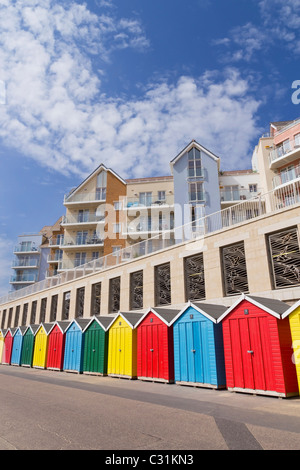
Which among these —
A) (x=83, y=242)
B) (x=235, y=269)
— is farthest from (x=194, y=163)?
(x=235, y=269)

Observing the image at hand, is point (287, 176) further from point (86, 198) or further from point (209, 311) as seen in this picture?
point (86, 198)

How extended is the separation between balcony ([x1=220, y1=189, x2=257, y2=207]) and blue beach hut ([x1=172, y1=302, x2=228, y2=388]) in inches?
980

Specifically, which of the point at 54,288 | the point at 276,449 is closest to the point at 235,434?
the point at 276,449

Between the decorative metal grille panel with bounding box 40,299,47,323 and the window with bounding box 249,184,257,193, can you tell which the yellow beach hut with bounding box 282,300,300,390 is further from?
the decorative metal grille panel with bounding box 40,299,47,323

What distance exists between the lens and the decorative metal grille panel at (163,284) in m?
20.4

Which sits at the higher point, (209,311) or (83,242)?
(83,242)

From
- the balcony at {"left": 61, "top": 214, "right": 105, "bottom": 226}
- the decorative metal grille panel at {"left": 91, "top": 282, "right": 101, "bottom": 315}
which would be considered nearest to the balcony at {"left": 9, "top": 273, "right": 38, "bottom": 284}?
the balcony at {"left": 61, "top": 214, "right": 105, "bottom": 226}

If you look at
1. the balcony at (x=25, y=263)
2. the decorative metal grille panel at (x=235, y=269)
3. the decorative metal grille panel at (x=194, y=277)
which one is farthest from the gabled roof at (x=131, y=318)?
the balcony at (x=25, y=263)

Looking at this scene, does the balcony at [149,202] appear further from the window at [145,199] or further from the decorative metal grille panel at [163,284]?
the decorative metal grille panel at [163,284]

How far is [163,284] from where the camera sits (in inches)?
821

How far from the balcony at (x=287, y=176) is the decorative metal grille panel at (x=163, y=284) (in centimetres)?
1570

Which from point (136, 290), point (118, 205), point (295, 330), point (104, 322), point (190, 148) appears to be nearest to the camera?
point (295, 330)

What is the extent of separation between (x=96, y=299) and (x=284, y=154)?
74.3 ft
